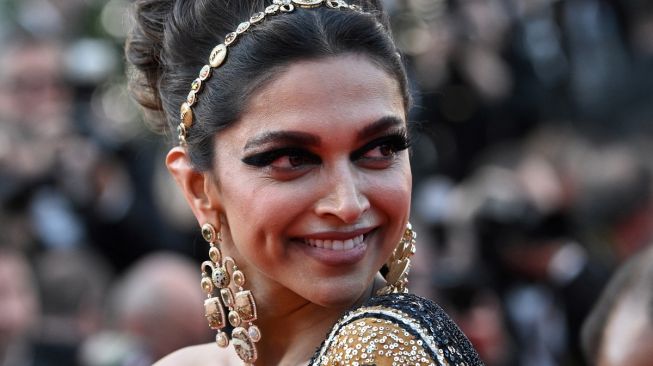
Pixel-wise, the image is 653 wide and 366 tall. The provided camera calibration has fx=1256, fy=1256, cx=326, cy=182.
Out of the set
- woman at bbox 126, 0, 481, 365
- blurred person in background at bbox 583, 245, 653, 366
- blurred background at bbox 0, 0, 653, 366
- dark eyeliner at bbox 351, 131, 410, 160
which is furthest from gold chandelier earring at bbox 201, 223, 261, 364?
blurred background at bbox 0, 0, 653, 366

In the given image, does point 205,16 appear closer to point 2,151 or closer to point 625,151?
point 625,151

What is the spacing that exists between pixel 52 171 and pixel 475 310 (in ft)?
10.0

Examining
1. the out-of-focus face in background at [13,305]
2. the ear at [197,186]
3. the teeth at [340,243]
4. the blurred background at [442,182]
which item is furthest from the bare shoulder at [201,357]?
the out-of-focus face in background at [13,305]

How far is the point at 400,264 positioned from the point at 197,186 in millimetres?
517

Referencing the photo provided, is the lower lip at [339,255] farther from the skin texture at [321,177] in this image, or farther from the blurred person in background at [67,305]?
the blurred person in background at [67,305]

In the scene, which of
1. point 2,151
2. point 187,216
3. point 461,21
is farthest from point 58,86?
point 461,21

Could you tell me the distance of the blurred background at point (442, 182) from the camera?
648 cm

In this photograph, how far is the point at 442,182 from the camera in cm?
845

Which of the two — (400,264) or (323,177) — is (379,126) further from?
(400,264)

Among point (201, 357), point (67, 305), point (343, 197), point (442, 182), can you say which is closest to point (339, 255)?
point (343, 197)

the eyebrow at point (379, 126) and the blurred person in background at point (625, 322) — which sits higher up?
the eyebrow at point (379, 126)

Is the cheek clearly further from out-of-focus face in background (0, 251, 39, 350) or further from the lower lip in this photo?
out-of-focus face in background (0, 251, 39, 350)

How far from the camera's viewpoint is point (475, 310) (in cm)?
670

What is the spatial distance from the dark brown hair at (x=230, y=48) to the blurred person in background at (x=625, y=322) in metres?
1.01
